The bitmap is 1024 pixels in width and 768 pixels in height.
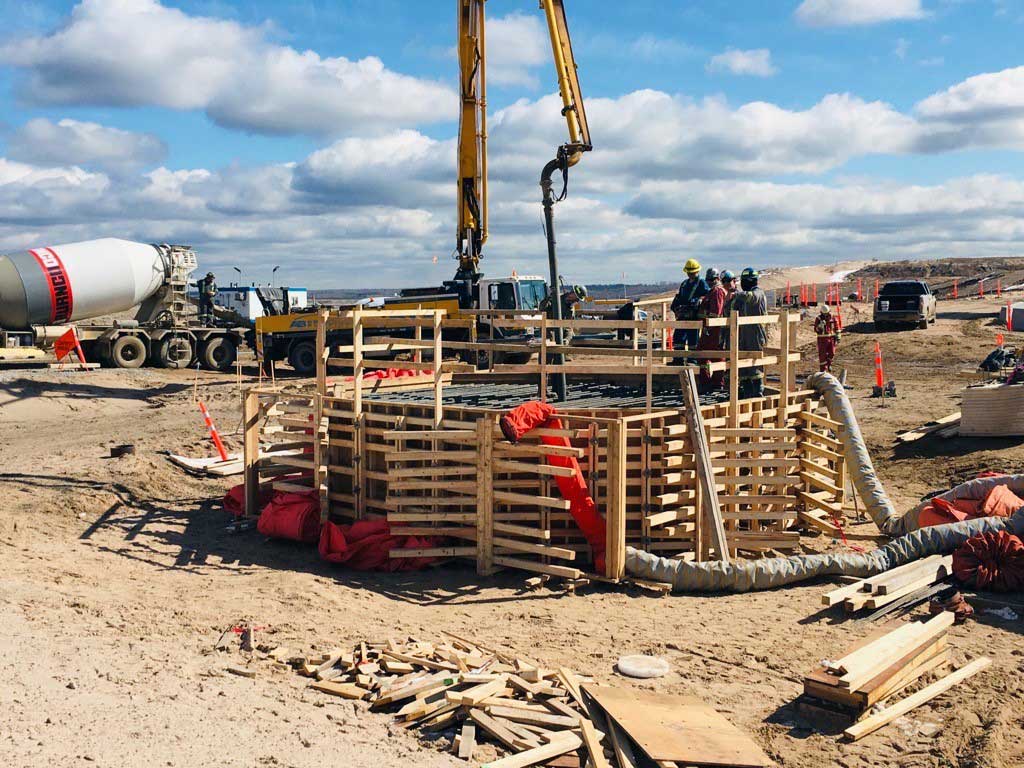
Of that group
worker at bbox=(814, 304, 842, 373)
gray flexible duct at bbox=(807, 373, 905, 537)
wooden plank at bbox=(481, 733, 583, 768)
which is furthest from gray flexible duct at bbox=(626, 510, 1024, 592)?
worker at bbox=(814, 304, 842, 373)

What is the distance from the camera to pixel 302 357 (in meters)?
29.0

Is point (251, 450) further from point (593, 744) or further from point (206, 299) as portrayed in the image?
point (206, 299)

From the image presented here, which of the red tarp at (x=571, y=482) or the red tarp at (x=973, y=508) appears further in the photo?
the red tarp at (x=973, y=508)

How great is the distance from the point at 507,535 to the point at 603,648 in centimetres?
263

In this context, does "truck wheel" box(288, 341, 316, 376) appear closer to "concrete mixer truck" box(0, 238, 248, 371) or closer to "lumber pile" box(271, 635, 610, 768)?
"concrete mixer truck" box(0, 238, 248, 371)

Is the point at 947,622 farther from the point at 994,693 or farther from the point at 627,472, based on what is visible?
the point at 627,472

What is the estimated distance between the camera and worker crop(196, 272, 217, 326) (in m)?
31.9

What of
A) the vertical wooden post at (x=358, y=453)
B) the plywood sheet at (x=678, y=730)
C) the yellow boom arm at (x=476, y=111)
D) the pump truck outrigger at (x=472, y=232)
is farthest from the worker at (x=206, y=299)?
the plywood sheet at (x=678, y=730)

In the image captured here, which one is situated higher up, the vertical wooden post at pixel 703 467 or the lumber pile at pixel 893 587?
the vertical wooden post at pixel 703 467

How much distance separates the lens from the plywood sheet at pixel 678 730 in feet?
20.4

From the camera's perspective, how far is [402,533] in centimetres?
1118

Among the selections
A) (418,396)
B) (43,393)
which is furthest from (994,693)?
(43,393)

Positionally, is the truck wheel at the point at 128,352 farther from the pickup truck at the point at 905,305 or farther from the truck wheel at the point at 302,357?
the pickup truck at the point at 905,305

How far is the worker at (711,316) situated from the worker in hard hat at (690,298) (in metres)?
0.24
